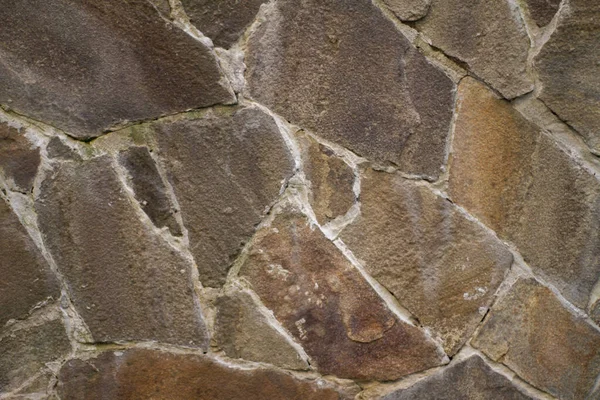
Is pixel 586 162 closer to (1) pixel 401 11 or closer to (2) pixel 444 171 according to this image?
(2) pixel 444 171

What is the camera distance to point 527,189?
132 centimetres

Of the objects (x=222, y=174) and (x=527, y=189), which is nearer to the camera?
(x=222, y=174)

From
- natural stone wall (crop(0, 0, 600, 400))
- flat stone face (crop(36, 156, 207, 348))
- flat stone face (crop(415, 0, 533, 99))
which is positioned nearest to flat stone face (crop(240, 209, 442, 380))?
natural stone wall (crop(0, 0, 600, 400))

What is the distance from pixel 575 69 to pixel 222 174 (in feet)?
2.30

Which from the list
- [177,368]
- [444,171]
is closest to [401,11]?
[444,171]

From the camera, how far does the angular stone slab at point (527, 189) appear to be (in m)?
1.29

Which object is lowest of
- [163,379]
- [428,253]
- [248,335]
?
[163,379]

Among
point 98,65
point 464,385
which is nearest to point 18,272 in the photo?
point 98,65

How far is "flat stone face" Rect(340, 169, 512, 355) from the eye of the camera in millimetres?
1258

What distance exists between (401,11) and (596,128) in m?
0.45

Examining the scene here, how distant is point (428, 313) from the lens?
1287 millimetres

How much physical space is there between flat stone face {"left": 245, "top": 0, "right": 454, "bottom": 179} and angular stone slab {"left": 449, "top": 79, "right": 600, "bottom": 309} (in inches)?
2.2

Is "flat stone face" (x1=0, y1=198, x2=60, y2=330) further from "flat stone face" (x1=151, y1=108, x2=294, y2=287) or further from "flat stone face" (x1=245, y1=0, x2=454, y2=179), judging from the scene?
"flat stone face" (x1=245, y1=0, x2=454, y2=179)

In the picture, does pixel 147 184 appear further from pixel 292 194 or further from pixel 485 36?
pixel 485 36
